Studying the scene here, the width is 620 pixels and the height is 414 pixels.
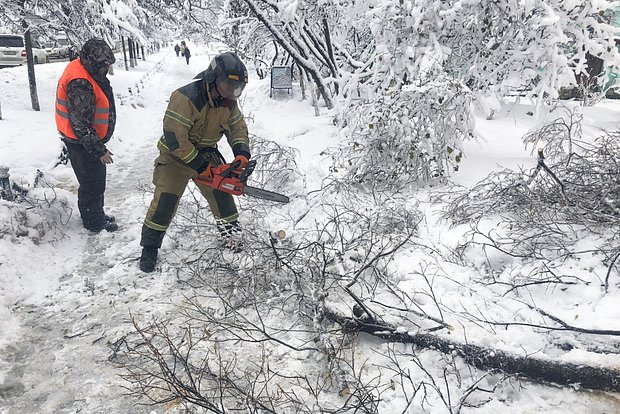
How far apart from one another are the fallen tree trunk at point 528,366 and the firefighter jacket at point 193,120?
2.14 metres

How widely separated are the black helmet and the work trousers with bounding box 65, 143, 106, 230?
5.68 feet

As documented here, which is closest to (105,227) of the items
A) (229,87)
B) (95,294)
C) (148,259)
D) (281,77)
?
(148,259)

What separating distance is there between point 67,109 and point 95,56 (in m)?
0.57

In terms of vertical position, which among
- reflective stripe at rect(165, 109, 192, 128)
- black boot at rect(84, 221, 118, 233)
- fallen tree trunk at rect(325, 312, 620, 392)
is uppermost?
reflective stripe at rect(165, 109, 192, 128)

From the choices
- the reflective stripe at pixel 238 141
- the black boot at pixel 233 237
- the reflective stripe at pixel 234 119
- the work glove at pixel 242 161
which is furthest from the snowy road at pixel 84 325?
the reflective stripe at pixel 234 119

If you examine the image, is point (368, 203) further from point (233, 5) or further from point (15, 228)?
point (233, 5)

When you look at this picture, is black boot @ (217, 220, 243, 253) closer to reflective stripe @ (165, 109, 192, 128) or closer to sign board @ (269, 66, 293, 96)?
reflective stripe @ (165, 109, 192, 128)

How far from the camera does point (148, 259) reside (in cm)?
394

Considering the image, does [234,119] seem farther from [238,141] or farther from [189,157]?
[189,157]

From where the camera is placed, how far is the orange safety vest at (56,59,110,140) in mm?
4203

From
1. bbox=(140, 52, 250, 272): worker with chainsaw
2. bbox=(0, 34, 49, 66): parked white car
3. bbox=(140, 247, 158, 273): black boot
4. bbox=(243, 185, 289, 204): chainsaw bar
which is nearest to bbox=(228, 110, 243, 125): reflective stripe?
bbox=(140, 52, 250, 272): worker with chainsaw

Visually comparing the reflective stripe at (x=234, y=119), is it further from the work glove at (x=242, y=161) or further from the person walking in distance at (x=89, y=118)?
the person walking in distance at (x=89, y=118)

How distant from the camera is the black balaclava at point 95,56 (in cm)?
417

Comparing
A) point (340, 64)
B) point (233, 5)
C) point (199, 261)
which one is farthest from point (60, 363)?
point (233, 5)
